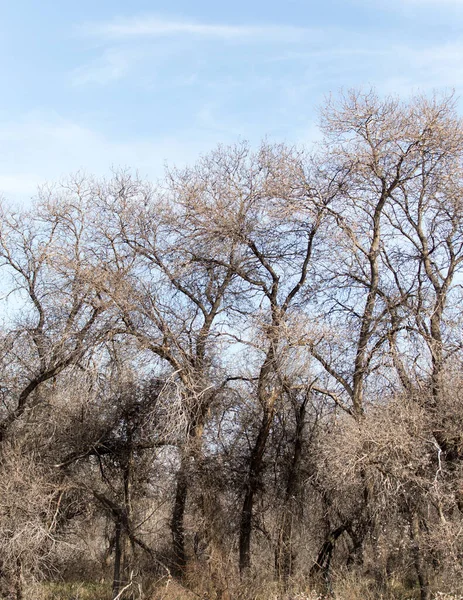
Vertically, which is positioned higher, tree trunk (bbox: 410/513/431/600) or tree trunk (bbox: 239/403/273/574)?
tree trunk (bbox: 239/403/273/574)

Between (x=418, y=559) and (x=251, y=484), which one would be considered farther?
(x=251, y=484)

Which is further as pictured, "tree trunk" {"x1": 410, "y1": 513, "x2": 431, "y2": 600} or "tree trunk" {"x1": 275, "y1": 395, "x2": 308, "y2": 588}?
"tree trunk" {"x1": 275, "y1": 395, "x2": 308, "y2": 588}

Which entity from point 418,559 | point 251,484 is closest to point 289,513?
point 251,484

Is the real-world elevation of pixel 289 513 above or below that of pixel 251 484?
below

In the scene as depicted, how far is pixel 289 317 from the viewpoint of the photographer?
14617 millimetres

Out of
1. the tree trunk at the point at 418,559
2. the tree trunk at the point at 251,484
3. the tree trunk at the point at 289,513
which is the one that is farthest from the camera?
the tree trunk at the point at 251,484

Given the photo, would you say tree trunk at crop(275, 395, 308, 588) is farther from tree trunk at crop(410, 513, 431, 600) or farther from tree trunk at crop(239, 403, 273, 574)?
tree trunk at crop(410, 513, 431, 600)

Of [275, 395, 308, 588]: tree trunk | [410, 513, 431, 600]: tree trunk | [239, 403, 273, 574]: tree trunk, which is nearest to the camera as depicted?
[410, 513, 431, 600]: tree trunk

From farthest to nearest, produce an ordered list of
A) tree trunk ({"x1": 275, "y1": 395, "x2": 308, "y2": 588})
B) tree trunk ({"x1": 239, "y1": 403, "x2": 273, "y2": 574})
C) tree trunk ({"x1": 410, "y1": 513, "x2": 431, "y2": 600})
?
1. tree trunk ({"x1": 239, "y1": 403, "x2": 273, "y2": 574})
2. tree trunk ({"x1": 275, "y1": 395, "x2": 308, "y2": 588})
3. tree trunk ({"x1": 410, "y1": 513, "x2": 431, "y2": 600})

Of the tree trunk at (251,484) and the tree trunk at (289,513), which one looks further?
the tree trunk at (251,484)

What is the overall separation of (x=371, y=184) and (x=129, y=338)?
6.37m

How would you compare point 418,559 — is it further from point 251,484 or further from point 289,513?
point 251,484

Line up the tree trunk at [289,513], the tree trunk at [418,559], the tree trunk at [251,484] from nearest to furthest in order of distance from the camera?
1. the tree trunk at [418,559]
2. the tree trunk at [289,513]
3. the tree trunk at [251,484]

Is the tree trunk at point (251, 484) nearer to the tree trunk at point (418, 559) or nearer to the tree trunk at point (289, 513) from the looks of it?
the tree trunk at point (289, 513)
